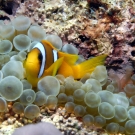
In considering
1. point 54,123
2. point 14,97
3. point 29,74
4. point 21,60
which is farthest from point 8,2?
point 54,123

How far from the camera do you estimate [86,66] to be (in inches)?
58.5

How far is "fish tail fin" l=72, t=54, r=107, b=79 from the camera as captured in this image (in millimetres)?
1473

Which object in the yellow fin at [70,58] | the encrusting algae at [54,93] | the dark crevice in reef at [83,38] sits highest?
the dark crevice in reef at [83,38]

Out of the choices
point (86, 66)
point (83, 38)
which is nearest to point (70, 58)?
point (86, 66)

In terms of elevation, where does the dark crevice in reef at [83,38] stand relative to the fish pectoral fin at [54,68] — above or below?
above

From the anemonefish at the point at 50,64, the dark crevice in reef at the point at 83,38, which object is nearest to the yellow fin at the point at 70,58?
the anemonefish at the point at 50,64

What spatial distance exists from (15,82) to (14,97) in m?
0.08

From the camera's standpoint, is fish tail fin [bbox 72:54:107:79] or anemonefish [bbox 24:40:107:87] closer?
anemonefish [bbox 24:40:107:87]

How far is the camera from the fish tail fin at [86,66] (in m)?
1.47

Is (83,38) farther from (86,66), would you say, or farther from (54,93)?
(54,93)

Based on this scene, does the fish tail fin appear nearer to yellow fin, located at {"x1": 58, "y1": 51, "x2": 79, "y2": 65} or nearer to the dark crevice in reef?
yellow fin, located at {"x1": 58, "y1": 51, "x2": 79, "y2": 65}

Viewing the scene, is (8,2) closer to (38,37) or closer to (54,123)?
(38,37)

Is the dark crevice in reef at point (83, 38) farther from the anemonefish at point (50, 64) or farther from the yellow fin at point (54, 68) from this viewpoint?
the yellow fin at point (54, 68)

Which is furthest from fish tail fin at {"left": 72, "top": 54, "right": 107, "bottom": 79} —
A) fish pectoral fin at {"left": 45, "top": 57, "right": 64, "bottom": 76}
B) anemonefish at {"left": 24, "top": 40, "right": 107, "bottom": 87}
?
fish pectoral fin at {"left": 45, "top": 57, "right": 64, "bottom": 76}
